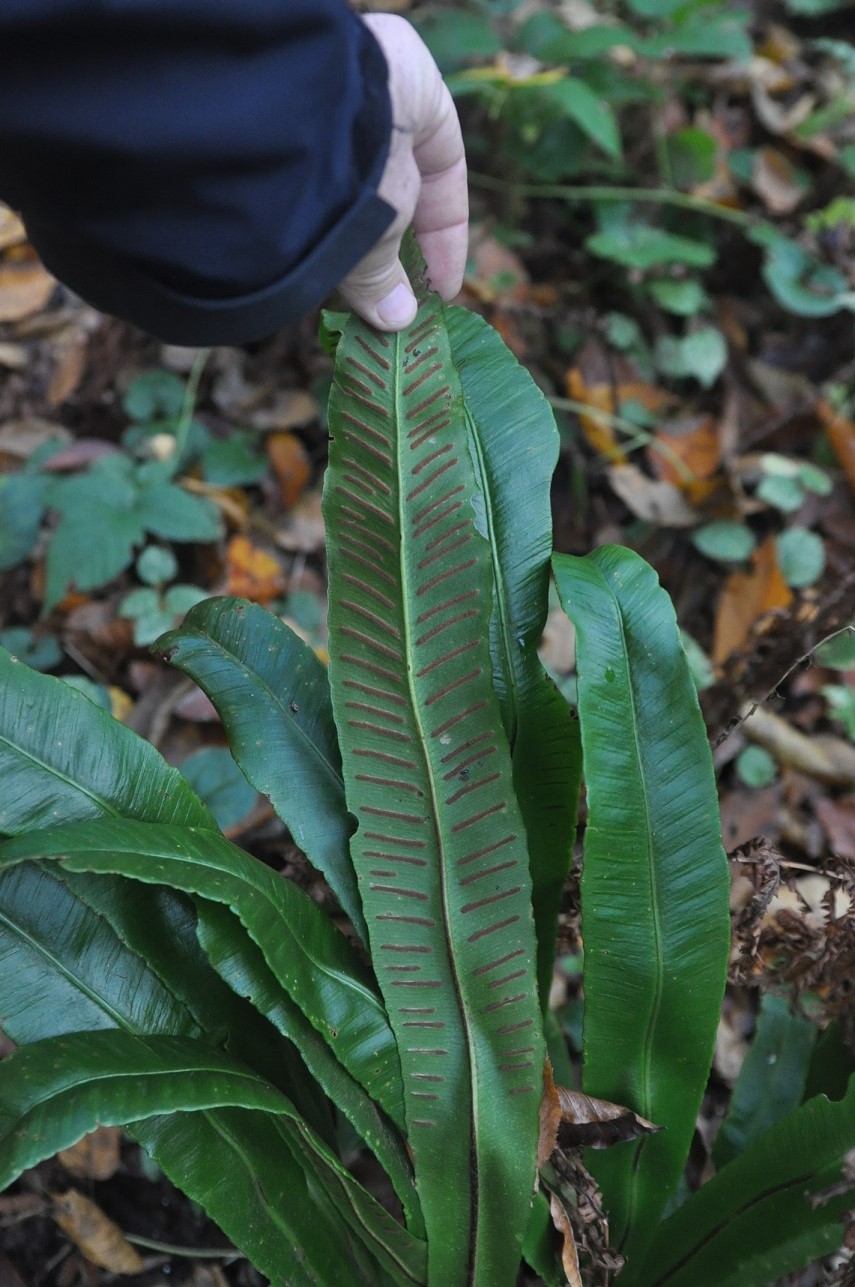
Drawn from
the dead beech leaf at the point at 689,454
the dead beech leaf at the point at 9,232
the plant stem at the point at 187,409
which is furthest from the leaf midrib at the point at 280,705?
the dead beech leaf at the point at 9,232

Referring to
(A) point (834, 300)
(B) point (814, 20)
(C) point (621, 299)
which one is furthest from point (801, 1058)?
(B) point (814, 20)

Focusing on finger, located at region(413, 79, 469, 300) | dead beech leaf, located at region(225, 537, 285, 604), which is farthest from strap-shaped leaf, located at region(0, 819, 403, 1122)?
dead beech leaf, located at region(225, 537, 285, 604)

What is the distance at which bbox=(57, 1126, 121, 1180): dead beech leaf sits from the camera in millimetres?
1317

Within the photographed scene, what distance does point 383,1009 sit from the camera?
97cm

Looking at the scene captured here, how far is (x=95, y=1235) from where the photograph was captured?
4.13 ft

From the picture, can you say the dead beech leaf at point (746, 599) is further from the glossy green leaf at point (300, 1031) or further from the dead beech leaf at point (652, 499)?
the glossy green leaf at point (300, 1031)

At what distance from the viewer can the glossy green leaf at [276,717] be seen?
1023 mm

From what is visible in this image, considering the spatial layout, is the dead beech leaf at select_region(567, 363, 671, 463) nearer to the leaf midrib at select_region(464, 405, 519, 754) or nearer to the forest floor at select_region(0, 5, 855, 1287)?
the forest floor at select_region(0, 5, 855, 1287)

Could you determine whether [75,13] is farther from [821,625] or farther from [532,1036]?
[821,625]

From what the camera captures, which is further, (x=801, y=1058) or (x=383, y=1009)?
(x=801, y=1058)

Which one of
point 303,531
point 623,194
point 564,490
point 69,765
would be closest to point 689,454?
point 564,490

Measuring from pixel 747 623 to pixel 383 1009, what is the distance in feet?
3.63

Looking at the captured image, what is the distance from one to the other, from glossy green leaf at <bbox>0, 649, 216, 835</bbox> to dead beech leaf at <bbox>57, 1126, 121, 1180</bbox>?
0.59 m

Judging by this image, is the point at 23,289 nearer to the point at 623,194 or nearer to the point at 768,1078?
the point at 623,194
